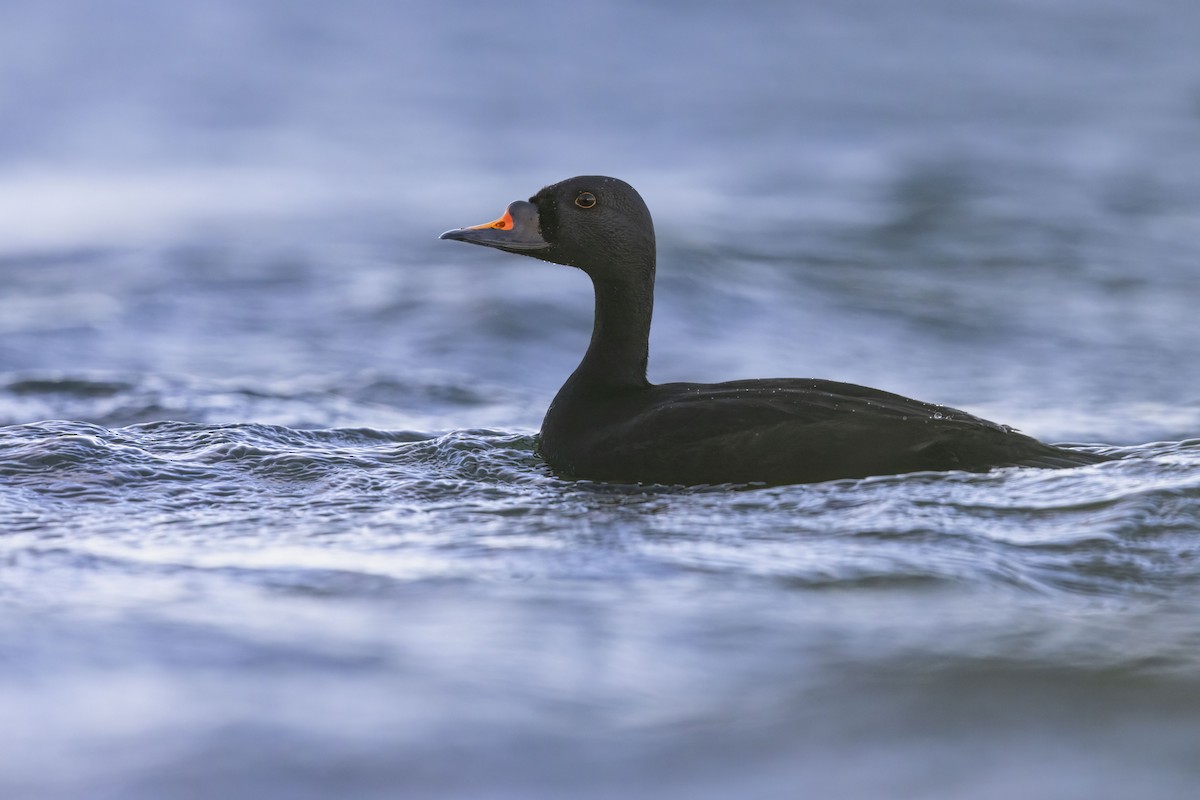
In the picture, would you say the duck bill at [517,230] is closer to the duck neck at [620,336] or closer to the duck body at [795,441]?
the duck neck at [620,336]

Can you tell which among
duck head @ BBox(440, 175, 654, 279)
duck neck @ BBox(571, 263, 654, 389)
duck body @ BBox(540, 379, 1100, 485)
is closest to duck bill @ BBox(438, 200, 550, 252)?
duck head @ BBox(440, 175, 654, 279)

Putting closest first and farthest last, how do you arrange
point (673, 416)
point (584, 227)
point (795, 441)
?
point (795, 441), point (673, 416), point (584, 227)

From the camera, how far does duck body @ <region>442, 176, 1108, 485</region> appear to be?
5.12 m

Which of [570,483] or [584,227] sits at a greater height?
[584,227]

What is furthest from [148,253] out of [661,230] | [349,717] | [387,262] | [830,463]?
[349,717]

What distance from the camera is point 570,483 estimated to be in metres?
5.50

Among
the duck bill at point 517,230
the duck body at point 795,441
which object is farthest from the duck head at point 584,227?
the duck body at point 795,441

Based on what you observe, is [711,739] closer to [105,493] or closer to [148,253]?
[105,493]

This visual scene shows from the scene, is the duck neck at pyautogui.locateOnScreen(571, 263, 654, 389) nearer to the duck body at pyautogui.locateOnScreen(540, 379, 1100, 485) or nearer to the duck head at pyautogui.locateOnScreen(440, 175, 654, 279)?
the duck head at pyautogui.locateOnScreen(440, 175, 654, 279)

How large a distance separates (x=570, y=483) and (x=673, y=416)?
49 cm

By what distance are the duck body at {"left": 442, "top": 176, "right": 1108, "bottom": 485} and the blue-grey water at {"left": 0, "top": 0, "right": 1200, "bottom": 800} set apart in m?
0.12

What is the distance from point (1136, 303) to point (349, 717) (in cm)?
886

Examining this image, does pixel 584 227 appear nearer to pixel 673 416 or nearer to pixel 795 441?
pixel 673 416

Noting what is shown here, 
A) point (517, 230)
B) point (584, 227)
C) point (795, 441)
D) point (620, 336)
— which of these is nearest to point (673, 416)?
point (795, 441)
